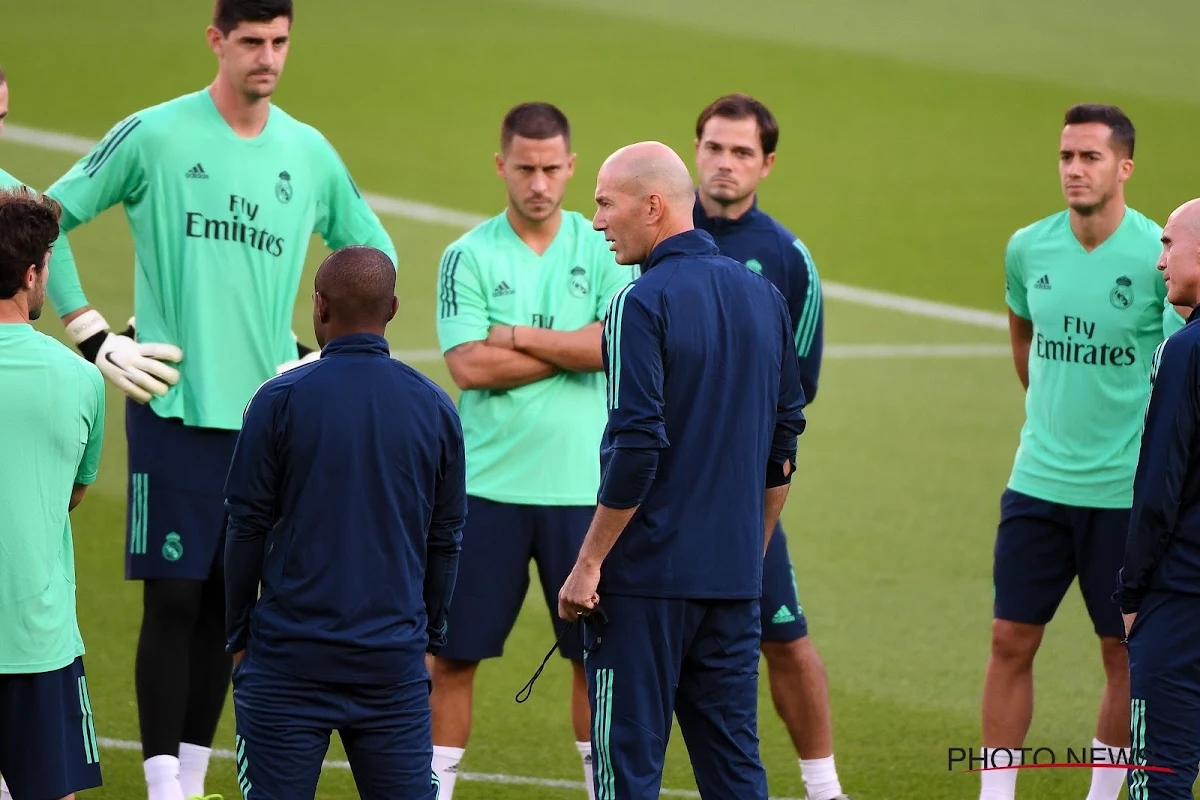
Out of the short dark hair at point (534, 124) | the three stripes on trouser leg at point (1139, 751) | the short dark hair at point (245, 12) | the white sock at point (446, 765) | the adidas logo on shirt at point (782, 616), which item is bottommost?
the white sock at point (446, 765)

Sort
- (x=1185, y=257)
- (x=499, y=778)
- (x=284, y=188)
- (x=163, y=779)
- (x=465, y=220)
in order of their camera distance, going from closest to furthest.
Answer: (x=1185, y=257), (x=163, y=779), (x=284, y=188), (x=499, y=778), (x=465, y=220)

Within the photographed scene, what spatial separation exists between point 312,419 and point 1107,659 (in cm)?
319

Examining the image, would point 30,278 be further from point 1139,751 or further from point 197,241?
point 1139,751

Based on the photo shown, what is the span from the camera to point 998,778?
6023mm

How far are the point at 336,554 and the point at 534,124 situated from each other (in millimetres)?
2220

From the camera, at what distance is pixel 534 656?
802 centimetres

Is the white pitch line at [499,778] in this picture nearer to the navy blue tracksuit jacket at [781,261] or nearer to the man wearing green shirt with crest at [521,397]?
the man wearing green shirt with crest at [521,397]

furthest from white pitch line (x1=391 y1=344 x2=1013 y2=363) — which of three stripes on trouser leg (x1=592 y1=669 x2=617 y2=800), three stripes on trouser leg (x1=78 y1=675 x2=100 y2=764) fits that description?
three stripes on trouser leg (x1=78 y1=675 x2=100 y2=764)

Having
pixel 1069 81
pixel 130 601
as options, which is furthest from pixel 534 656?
pixel 1069 81

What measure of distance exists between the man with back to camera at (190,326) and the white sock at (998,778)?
260cm

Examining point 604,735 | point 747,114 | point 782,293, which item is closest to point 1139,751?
point 604,735

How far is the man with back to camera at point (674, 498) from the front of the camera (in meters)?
4.49

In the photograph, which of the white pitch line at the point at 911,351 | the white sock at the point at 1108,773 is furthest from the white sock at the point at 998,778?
the white pitch line at the point at 911,351

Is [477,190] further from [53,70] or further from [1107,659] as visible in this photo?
[1107,659]
